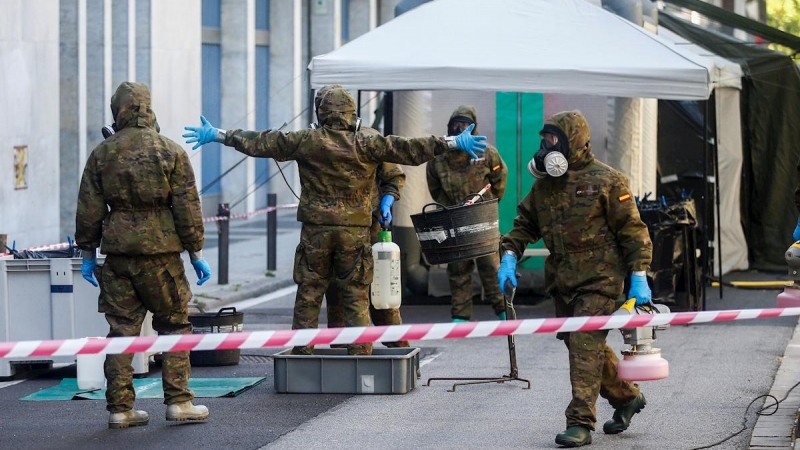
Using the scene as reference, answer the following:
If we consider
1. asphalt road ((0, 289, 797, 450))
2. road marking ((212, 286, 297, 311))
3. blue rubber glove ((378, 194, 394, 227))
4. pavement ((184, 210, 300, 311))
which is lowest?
road marking ((212, 286, 297, 311))

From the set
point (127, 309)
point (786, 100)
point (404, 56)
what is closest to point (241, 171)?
point (786, 100)

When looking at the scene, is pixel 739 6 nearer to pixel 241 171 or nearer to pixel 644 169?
pixel 241 171

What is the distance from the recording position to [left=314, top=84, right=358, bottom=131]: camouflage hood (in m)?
9.72

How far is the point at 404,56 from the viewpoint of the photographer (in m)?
13.3

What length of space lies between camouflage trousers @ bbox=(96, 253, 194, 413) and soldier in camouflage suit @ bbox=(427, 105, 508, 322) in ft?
14.8

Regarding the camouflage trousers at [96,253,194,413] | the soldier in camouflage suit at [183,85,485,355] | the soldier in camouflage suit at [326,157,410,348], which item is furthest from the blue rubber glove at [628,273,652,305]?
the soldier in camouflage suit at [326,157,410,348]

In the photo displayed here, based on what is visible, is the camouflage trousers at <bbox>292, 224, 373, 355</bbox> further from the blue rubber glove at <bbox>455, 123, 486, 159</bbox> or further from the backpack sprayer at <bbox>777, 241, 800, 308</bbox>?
the backpack sprayer at <bbox>777, 241, 800, 308</bbox>

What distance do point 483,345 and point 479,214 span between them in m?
1.72

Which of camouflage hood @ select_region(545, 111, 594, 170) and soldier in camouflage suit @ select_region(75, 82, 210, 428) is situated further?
soldier in camouflage suit @ select_region(75, 82, 210, 428)

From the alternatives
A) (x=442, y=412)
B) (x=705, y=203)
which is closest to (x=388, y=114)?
(x=705, y=203)

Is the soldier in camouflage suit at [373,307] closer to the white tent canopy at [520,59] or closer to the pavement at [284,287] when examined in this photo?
the pavement at [284,287]

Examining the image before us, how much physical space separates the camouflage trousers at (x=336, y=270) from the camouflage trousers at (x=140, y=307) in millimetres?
1374

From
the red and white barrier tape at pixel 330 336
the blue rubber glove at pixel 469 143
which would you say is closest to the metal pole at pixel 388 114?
the blue rubber glove at pixel 469 143

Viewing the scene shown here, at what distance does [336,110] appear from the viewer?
9711 millimetres
